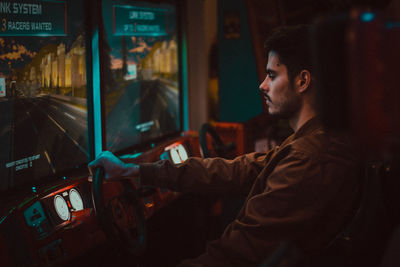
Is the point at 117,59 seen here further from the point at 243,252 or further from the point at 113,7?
the point at 243,252

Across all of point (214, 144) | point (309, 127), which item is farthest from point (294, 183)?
point (214, 144)

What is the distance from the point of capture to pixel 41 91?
2.08 m

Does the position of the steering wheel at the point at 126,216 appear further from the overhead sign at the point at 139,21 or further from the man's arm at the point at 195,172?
the overhead sign at the point at 139,21

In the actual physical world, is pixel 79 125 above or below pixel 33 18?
below

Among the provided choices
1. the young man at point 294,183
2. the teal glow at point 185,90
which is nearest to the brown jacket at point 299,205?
the young man at point 294,183

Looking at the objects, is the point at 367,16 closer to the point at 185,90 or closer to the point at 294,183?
the point at 294,183

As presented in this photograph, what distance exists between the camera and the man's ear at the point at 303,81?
68.2 inches

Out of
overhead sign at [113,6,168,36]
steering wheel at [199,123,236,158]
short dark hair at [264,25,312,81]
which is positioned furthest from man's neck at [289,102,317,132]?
overhead sign at [113,6,168,36]

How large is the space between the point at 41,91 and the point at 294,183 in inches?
49.1

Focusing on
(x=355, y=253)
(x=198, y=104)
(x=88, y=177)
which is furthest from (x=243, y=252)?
(x=198, y=104)

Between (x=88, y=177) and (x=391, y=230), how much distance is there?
139 centimetres

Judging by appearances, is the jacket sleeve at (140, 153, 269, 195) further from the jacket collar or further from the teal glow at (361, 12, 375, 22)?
the teal glow at (361, 12, 375, 22)

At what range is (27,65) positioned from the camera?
1984mm

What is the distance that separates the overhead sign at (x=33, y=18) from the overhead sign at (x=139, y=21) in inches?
19.3
